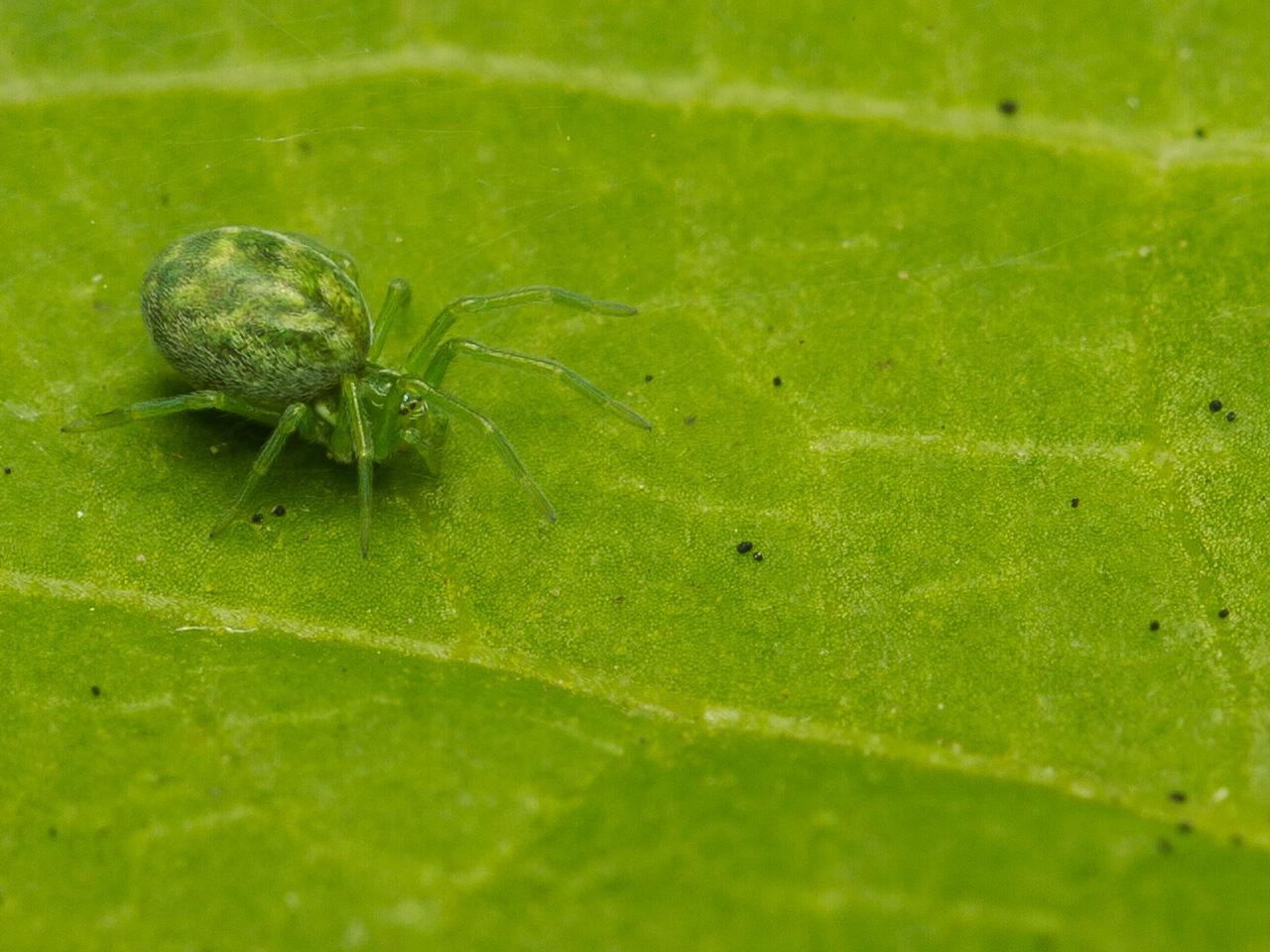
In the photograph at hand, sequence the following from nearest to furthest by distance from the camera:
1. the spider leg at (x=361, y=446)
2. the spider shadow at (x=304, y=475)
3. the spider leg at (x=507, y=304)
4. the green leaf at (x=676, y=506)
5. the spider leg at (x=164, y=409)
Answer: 1. the green leaf at (x=676, y=506)
2. the spider leg at (x=361, y=446)
3. the spider leg at (x=164, y=409)
4. the spider shadow at (x=304, y=475)
5. the spider leg at (x=507, y=304)

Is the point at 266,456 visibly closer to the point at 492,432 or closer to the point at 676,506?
the point at 492,432

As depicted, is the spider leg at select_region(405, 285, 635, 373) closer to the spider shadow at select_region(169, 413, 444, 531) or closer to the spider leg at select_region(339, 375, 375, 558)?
the spider leg at select_region(339, 375, 375, 558)

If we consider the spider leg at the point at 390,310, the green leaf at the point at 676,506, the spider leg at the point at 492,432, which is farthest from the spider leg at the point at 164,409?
the spider leg at the point at 492,432

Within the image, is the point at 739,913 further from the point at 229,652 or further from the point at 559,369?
the point at 559,369

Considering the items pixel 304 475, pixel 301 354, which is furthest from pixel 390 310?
pixel 304 475

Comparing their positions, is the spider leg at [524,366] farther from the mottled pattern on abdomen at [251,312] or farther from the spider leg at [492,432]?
the mottled pattern on abdomen at [251,312]

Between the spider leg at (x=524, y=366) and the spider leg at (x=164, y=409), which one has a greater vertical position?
the spider leg at (x=524, y=366)

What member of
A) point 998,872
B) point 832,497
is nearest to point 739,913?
point 998,872
